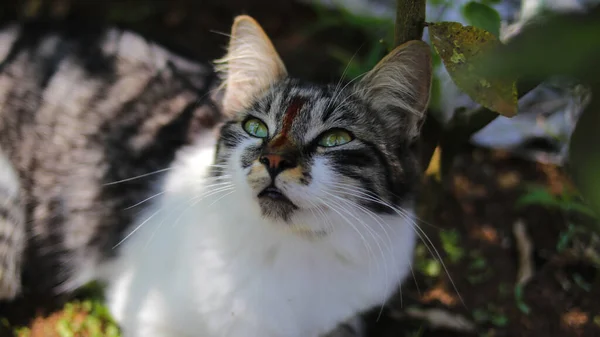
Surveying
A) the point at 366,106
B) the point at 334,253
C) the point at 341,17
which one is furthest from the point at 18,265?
the point at 341,17

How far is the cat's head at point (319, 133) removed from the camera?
172cm

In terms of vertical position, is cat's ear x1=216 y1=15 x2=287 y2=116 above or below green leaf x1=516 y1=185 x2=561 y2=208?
above

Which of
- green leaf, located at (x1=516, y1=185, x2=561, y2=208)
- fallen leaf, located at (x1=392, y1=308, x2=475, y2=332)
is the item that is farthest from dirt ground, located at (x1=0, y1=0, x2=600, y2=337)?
green leaf, located at (x1=516, y1=185, x2=561, y2=208)

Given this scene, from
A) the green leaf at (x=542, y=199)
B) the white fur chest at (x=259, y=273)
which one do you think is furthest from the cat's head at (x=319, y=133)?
the green leaf at (x=542, y=199)

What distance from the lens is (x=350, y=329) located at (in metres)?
2.32

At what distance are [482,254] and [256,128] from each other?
A: 5.31 feet

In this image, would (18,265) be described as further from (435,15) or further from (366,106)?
(435,15)

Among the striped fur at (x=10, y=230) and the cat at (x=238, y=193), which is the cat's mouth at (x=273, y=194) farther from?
the striped fur at (x=10, y=230)

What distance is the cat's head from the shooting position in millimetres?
1720

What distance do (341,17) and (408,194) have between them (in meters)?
2.49

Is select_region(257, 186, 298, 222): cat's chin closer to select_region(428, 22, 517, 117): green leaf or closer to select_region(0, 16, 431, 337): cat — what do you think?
select_region(0, 16, 431, 337): cat

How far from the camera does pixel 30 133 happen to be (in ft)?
8.38

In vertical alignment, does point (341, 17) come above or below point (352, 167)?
above

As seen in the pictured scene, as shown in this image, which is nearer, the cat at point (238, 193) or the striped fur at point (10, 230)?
the cat at point (238, 193)
